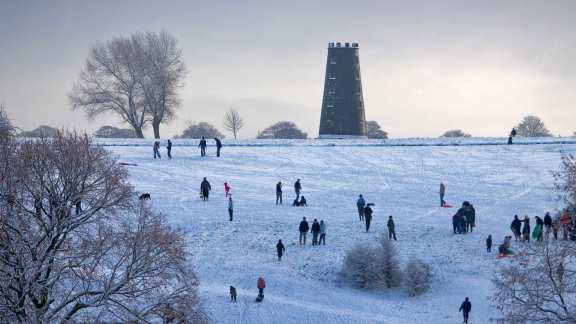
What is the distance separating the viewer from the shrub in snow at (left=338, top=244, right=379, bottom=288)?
74.3 ft

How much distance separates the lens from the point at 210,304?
19844 mm

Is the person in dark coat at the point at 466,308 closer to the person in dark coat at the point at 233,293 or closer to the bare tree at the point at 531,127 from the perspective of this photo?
the person in dark coat at the point at 233,293

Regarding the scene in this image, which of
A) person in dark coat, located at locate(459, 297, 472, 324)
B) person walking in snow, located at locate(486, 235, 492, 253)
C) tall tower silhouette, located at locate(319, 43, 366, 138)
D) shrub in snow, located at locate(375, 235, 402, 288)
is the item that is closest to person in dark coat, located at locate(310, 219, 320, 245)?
shrub in snow, located at locate(375, 235, 402, 288)

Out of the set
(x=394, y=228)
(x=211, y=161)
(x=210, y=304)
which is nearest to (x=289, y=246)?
(x=394, y=228)

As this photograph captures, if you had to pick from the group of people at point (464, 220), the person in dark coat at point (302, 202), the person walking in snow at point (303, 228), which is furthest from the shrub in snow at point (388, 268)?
the person in dark coat at point (302, 202)

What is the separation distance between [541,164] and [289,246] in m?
23.0

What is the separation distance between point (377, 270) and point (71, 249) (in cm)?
1159

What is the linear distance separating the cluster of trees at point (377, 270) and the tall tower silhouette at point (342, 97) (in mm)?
40922

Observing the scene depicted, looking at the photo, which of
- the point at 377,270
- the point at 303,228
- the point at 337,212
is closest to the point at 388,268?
the point at 377,270

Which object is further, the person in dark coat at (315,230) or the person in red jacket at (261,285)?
the person in dark coat at (315,230)

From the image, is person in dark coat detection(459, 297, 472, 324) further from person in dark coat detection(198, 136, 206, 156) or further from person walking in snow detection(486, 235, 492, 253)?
person in dark coat detection(198, 136, 206, 156)

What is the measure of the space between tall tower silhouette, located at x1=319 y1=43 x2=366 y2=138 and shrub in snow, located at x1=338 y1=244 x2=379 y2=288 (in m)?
41.0

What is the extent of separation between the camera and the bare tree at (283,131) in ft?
367

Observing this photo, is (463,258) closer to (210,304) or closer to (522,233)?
(522,233)
